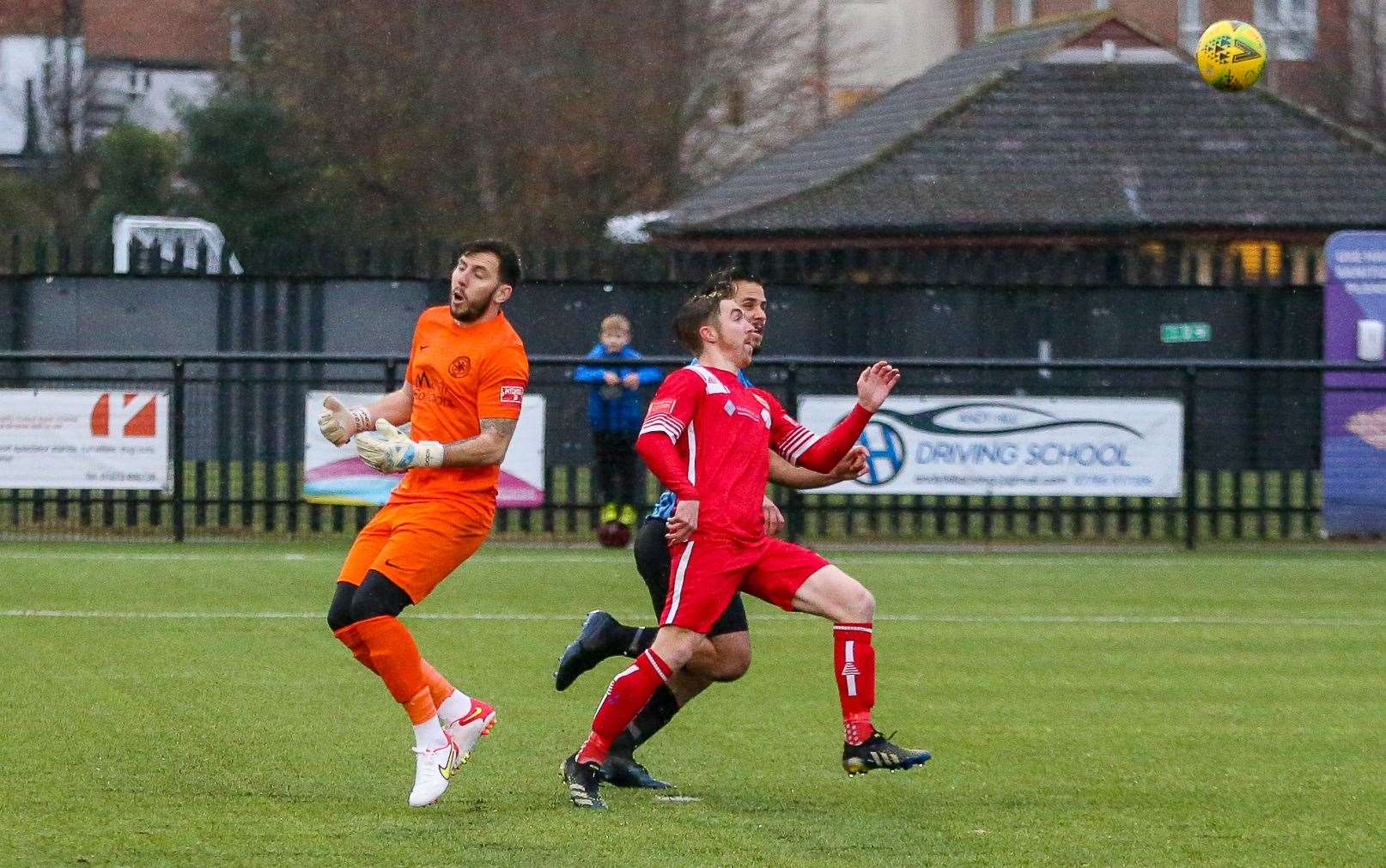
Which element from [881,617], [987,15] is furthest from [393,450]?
[987,15]

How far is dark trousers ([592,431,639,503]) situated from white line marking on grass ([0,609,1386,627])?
4.10 m

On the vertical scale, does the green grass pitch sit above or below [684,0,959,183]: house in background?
below

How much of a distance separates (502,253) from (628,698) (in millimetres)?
1596

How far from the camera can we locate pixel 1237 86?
14.3 meters

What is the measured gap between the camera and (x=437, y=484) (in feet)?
25.1

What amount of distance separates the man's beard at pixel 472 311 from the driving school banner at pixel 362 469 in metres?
9.35

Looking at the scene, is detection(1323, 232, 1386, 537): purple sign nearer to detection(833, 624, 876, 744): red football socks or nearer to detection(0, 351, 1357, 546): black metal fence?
detection(0, 351, 1357, 546): black metal fence

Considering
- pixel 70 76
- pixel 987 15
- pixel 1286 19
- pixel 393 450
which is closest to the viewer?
pixel 393 450

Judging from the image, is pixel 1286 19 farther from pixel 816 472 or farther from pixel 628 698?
pixel 628 698

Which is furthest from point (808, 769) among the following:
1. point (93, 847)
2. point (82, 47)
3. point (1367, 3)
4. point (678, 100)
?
point (1367, 3)

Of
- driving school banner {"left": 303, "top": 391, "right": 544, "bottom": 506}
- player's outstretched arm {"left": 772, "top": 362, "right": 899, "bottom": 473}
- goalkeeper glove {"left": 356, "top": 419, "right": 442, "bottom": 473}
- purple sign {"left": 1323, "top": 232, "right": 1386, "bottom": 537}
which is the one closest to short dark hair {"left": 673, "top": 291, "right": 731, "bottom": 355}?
player's outstretched arm {"left": 772, "top": 362, "right": 899, "bottom": 473}

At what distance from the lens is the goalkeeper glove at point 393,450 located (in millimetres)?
7270

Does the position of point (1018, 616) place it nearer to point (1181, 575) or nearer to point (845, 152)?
point (1181, 575)

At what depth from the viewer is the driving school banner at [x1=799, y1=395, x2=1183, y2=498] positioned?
17391mm
